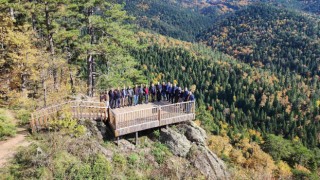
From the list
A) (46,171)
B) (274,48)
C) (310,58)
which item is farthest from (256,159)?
(274,48)

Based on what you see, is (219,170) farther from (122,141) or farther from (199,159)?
(122,141)

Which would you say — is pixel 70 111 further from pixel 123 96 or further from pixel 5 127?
pixel 123 96

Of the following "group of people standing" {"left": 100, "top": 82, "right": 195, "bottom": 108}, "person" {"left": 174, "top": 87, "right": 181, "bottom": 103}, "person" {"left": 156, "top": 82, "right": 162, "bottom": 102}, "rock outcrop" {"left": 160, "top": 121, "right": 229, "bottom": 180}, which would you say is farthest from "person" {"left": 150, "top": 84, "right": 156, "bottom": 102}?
"rock outcrop" {"left": 160, "top": 121, "right": 229, "bottom": 180}

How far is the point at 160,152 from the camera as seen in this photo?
54.1 ft

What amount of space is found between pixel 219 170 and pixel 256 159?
45529 millimetres

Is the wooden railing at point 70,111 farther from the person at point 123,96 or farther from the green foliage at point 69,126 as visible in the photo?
the person at point 123,96

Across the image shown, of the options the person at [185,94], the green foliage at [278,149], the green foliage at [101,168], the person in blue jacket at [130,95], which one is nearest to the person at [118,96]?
the person in blue jacket at [130,95]

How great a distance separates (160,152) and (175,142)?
119 centimetres

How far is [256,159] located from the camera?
5897cm

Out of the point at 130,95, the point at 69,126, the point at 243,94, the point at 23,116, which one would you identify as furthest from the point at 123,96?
the point at 243,94

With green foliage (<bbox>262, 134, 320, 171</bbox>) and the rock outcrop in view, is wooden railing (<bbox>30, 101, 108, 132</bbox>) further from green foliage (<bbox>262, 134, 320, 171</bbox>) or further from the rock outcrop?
green foliage (<bbox>262, 134, 320, 171</bbox>)

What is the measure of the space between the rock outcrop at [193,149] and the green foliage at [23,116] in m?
8.28

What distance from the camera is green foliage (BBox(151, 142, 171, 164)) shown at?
16.2 metres

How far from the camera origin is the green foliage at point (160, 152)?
53.1ft
